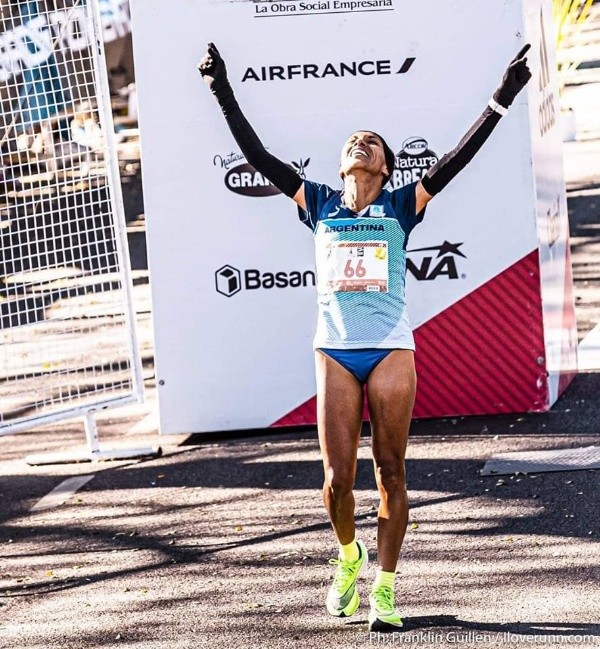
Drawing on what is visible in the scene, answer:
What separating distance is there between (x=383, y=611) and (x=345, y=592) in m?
0.26

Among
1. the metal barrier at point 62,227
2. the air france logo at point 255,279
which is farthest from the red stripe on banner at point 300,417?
the metal barrier at point 62,227

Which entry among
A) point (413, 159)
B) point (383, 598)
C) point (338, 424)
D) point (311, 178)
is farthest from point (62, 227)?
point (383, 598)

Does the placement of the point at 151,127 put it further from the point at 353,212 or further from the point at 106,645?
the point at 106,645

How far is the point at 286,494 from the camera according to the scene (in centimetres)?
800

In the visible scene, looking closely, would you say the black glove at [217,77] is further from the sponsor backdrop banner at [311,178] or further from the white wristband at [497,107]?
the sponsor backdrop banner at [311,178]

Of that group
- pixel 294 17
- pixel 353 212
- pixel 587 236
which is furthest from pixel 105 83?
pixel 587 236

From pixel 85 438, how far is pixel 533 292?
328cm

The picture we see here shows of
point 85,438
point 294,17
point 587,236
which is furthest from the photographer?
point 587,236

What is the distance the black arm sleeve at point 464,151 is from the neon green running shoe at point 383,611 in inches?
67.8

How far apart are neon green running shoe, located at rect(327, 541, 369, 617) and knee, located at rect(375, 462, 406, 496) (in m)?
0.42

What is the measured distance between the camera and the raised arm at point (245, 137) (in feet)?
19.9

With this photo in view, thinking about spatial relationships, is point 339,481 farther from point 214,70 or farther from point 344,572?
point 214,70

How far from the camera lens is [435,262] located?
902 centimetres

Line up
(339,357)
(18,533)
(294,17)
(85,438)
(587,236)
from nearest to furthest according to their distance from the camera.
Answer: (339,357) < (18,533) < (294,17) < (85,438) < (587,236)
